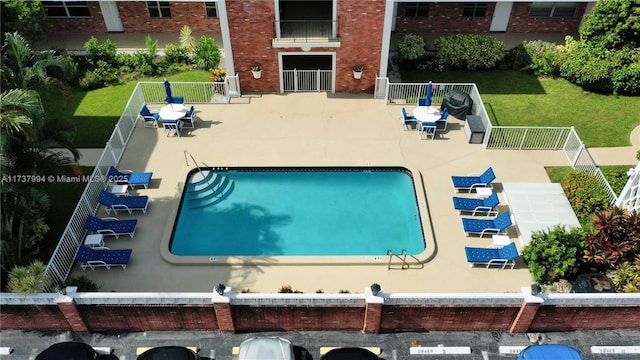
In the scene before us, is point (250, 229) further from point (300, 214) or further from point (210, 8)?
point (210, 8)

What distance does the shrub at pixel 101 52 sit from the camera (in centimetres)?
2675

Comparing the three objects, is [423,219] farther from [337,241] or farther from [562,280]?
[562,280]

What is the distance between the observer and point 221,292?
1313 cm

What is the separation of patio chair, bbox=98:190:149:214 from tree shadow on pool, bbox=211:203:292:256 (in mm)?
2697

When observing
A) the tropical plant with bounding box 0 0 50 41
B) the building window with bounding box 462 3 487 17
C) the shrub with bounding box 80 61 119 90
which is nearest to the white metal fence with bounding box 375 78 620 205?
the building window with bounding box 462 3 487 17

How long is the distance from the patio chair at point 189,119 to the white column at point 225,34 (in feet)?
9.94

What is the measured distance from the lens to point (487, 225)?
1747 cm

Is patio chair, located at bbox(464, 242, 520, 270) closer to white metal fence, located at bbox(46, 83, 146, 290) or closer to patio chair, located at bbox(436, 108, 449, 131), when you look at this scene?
patio chair, located at bbox(436, 108, 449, 131)

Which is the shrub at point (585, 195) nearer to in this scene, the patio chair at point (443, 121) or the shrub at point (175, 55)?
the patio chair at point (443, 121)

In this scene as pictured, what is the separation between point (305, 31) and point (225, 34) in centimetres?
393

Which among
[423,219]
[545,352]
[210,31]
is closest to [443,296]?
[545,352]

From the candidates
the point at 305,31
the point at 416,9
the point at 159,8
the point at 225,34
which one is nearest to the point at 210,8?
the point at 159,8

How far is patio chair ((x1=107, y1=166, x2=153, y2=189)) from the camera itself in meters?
18.9

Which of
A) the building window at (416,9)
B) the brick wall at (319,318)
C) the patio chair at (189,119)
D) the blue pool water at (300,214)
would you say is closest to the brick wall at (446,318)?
the brick wall at (319,318)
